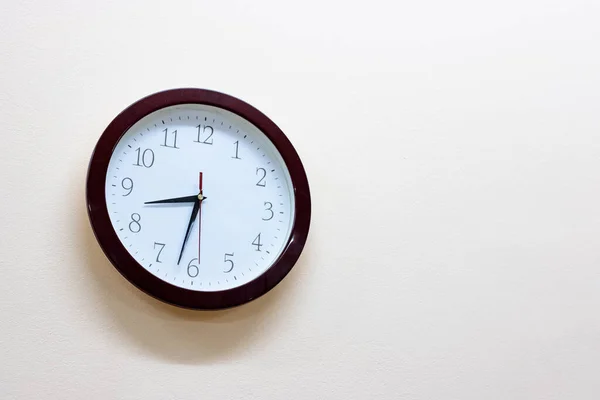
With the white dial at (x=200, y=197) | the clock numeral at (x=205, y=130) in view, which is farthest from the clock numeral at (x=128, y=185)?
the clock numeral at (x=205, y=130)

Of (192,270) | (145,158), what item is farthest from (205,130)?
(192,270)

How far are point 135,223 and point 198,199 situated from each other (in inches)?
4.3

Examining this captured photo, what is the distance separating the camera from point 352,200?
1.22m

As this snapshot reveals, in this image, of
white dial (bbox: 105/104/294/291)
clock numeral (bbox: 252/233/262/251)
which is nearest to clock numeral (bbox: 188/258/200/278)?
white dial (bbox: 105/104/294/291)

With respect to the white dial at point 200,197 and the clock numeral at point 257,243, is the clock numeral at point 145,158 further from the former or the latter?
the clock numeral at point 257,243

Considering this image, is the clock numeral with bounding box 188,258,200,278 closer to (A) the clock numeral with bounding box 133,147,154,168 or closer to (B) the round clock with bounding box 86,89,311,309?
(B) the round clock with bounding box 86,89,311,309

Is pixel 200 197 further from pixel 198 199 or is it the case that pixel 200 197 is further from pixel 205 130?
pixel 205 130

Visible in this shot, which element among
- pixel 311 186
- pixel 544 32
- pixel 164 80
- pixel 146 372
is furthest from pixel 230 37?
pixel 544 32

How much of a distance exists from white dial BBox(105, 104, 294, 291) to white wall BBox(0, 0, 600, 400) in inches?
2.4

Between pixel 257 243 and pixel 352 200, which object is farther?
pixel 352 200

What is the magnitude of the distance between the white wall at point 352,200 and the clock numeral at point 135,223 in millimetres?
66

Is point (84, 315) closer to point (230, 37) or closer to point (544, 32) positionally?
point (230, 37)

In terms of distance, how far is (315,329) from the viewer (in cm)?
113

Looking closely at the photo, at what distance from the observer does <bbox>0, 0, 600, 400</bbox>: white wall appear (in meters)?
1.00
